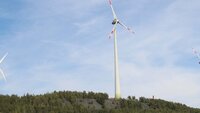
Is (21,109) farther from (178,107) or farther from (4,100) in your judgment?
(178,107)

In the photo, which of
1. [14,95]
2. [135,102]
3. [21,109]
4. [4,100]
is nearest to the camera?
[21,109]

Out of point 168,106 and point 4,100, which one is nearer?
point 4,100

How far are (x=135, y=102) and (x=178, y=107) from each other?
5520 mm

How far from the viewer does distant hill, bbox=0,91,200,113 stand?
137 ft

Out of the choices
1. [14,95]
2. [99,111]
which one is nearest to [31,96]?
[14,95]

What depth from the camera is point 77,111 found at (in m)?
42.7

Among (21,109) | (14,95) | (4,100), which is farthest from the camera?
(14,95)

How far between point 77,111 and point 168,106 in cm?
1478

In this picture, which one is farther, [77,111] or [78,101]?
[78,101]

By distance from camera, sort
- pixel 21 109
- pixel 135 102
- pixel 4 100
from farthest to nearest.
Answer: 1. pixel 135 102
2. pixel 4 100
3. pixel 21 109

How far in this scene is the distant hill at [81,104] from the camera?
41.8 meters

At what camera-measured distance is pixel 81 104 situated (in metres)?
46.3

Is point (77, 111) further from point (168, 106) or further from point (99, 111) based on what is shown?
point (168, 106)

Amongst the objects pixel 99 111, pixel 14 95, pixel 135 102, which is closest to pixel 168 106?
pixel 135 102
